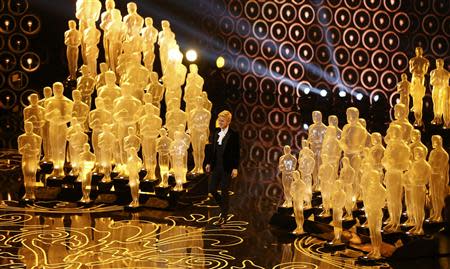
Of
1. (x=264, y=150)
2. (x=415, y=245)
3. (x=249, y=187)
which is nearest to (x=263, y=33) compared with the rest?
(x=264, y=150)

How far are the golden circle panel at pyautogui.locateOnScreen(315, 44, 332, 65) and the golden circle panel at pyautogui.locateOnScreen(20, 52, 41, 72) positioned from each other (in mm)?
5173

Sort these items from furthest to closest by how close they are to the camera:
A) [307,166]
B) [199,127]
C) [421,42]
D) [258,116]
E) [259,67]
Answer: [259,67], [421,42], [258,116], [199,127], [307,166]

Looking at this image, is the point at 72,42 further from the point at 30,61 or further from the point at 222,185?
the point at 30,61

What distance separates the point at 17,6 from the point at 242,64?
4.37 m

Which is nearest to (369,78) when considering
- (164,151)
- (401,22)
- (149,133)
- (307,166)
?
(401,22)

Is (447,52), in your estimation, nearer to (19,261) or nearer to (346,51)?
(346,51)

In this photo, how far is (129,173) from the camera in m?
8.16

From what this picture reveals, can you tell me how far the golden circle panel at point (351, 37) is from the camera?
1480 cm

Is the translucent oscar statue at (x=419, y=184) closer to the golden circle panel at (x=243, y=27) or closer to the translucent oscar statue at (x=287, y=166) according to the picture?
the translucent oscar statue at (x=287, y=166)

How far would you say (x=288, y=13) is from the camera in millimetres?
15234

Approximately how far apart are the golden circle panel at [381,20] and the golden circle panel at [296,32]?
4.62ft

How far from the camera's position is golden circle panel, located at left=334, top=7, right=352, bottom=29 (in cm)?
1484

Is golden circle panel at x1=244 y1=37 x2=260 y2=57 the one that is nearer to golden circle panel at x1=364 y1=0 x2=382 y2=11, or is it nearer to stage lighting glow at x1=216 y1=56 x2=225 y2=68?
stage lighting glow at x1=216 y1=56 x2=225 y2=68

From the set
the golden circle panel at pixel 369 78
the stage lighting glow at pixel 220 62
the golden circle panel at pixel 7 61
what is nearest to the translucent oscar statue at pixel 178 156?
the stage lighting glow at pixel 220 62
